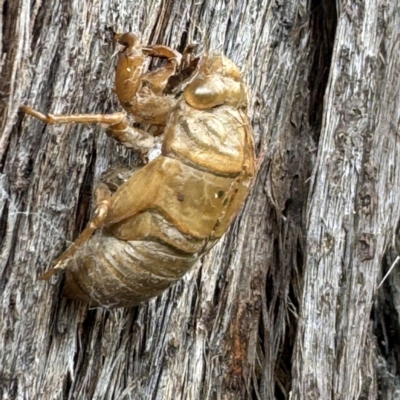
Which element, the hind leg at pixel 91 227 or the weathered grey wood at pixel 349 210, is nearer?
the hind leg at pixel 91 227

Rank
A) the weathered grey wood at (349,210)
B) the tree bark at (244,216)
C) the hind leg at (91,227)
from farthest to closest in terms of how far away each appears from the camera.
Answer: the weathered grey wood at (349,210), the tree bark at (244,216), the hind leg at (91,227)

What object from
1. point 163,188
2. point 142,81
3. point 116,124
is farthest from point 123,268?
point 142,81

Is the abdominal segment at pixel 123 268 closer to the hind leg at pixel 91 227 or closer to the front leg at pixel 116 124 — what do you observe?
the hind leg at pixel 91 227

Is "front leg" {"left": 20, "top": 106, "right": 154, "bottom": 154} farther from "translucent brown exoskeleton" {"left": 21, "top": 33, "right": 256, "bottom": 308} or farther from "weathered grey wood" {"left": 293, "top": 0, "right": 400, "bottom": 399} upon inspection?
"weathered grey wood" {"left": 293, "top": 0, "right": 400, "bottom": 399}

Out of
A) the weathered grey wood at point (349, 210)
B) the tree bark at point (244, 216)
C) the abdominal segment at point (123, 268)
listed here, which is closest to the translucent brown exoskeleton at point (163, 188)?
the abdominal segment at point (123, 268)

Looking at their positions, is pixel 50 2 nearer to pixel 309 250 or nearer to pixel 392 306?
pixel 309 250

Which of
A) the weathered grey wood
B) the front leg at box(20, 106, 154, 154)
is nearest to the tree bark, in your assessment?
the weathered grey wood
